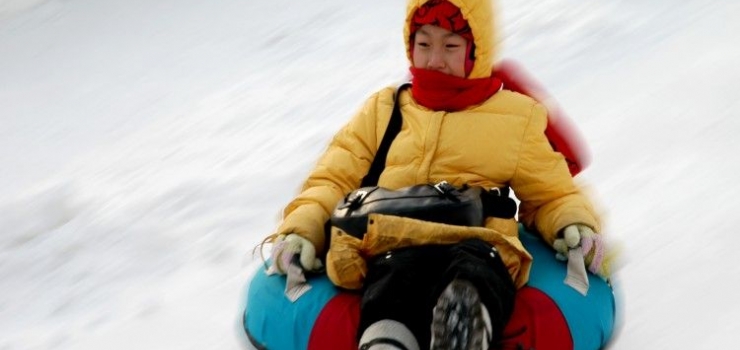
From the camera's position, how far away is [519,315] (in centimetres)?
285

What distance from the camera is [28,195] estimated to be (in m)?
5.89

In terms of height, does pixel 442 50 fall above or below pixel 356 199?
above

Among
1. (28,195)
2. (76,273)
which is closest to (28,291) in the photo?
(76,273)

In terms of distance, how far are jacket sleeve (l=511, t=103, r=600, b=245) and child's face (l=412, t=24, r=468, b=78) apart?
0.26 meters

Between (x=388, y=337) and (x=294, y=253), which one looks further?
(x=294, y=253)

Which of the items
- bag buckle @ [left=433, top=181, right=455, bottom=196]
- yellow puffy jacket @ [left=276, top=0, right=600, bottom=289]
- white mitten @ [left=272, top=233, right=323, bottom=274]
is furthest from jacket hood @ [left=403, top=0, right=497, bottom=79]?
white mitten @ [left=272, top=233, right=323, bottom=274]

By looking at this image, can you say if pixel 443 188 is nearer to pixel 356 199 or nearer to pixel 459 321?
pixel 356 199

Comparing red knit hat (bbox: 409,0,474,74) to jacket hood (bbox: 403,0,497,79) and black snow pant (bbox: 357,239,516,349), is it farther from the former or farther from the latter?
black snow pant (bbox: 357,239,516,349)

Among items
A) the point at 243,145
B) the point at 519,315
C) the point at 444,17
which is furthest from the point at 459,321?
the point at 243,145

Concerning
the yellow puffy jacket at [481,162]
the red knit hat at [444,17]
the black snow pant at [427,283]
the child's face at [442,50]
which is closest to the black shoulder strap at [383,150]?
the yellow puffy jacket at [481,162]

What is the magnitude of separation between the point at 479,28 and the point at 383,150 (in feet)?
1.46

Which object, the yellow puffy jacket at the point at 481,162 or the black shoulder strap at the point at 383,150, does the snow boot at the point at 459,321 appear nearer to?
the yellow puffy jacket at the point at 481,162

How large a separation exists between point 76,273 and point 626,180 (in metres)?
2.30

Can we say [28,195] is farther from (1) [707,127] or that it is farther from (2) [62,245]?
(1) [707,127]
